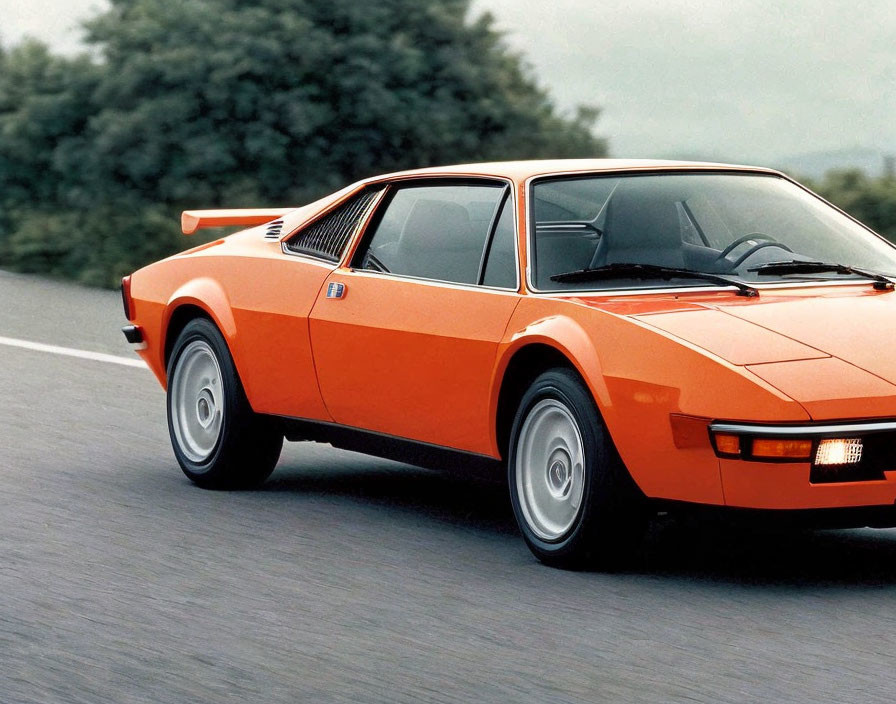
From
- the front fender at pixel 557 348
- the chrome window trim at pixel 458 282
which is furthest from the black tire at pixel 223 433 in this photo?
the front fender at pixel 557 348

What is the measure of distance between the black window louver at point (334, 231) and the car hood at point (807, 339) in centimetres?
180

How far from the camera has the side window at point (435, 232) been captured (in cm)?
673

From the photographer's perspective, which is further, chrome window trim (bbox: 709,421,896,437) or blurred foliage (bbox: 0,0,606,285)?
blurred foliage (bbox: 0,0,606,285)

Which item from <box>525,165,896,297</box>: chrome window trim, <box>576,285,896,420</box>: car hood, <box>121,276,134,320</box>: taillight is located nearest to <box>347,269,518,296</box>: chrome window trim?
<box>525,165,896,297</box>: chrome window trim

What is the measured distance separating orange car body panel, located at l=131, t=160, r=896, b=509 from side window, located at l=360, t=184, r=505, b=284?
0.23ft

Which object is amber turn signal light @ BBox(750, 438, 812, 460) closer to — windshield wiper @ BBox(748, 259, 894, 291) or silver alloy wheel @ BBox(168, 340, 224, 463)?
windshield wiper @ BBox(748, 259, 894, 291)

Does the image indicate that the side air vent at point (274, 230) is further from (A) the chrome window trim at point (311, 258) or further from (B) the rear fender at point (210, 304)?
(B) the rear fender at point (210, 304)

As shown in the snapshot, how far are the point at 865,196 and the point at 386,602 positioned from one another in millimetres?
10645

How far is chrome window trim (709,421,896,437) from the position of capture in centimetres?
530

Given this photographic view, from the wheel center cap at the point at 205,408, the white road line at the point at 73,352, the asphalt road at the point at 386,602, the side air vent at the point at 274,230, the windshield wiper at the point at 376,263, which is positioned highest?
the side air vent at the point at 274,230

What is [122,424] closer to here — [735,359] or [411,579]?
[411,579]

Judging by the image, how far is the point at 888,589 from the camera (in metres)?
5.72

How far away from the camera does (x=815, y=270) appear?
21.0 ft

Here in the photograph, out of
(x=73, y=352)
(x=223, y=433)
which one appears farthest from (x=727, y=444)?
(x=73, y=352)
